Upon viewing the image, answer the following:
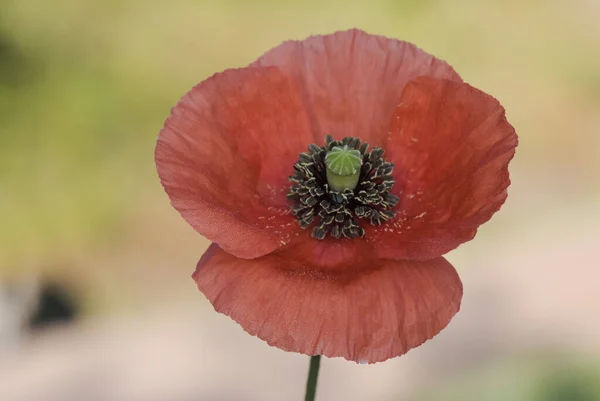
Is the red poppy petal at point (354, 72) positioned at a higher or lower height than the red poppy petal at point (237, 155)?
higher

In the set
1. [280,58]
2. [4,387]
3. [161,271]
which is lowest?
[4,387]

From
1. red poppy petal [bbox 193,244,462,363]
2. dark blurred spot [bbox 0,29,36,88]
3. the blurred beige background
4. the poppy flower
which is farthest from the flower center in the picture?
dark blurred spot [bbox 0,29,36,88]

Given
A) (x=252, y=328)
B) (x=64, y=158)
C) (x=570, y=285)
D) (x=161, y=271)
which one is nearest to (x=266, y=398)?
(x=161, y=271)

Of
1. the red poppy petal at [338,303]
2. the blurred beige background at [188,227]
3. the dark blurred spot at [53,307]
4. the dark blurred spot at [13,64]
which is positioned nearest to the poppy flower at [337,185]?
the red poppy petal at [338,303]

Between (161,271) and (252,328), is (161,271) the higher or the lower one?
the higher one

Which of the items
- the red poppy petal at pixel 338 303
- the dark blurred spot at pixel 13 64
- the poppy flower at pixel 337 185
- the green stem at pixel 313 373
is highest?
the dark blurred spot at pixel 13 64

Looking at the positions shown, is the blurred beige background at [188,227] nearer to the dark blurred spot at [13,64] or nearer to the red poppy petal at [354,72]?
the dark blurred spot at [13,64]

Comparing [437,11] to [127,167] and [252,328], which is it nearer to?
[127,167]

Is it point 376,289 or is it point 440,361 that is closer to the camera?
point 376,289

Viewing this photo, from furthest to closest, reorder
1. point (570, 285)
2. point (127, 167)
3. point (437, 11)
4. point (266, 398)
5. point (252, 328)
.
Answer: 1. point (437, 11)
2. point (127, 167)
3. point (570, 285)
4. point (266, 398)
5. point (252, 328)
